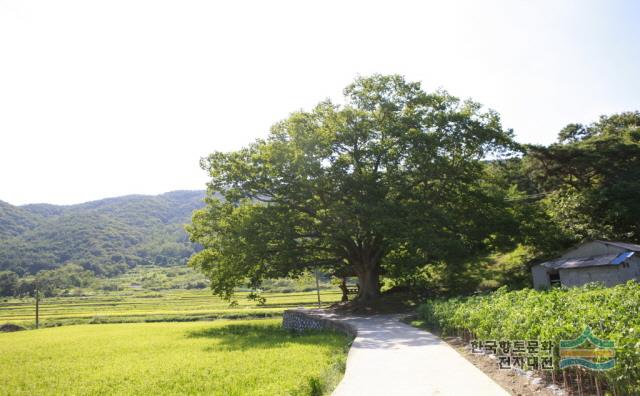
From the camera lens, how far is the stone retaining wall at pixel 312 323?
802 inches

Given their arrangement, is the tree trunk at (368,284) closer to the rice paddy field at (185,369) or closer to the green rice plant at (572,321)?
the rice paddy field at (185,369)

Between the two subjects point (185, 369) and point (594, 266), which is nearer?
point (185, 369)

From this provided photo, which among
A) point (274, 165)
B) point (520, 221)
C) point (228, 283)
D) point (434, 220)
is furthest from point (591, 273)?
point (228, 283)

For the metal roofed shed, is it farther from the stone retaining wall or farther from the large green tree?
the stone retaining wall

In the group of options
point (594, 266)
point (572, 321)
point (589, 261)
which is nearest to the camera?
point (572, 321)

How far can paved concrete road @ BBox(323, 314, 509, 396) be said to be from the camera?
8.11 metres

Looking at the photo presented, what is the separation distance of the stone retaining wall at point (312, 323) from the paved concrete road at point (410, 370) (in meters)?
4.76

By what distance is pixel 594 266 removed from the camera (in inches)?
853

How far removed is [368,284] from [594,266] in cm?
1293

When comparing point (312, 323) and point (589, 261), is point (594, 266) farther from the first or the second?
point (312, 323)

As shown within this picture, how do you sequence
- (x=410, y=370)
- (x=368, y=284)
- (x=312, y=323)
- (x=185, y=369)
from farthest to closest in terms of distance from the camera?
1. (x=368, y=284)
2. (x=312, y=323)
3. (x=185, y=369)
4. (x=410, y=370)

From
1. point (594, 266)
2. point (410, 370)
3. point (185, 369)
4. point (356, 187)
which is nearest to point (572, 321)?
point (410, 370)

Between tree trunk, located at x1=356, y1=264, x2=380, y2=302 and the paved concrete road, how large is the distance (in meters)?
14.1

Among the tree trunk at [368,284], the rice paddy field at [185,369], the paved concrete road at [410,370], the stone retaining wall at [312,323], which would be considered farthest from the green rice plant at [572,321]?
the tree trunk at [368,284]
